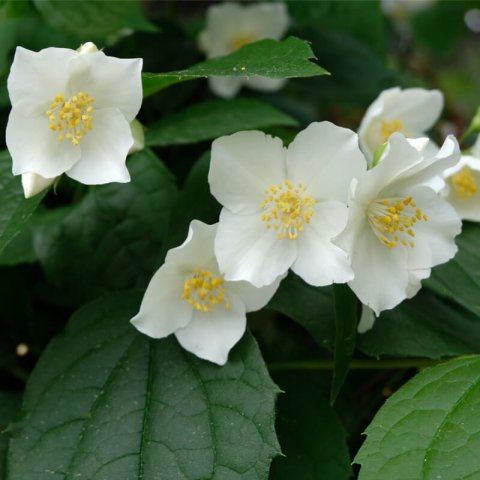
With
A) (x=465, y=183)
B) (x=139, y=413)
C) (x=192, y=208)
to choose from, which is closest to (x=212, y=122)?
(x=192, y=208)

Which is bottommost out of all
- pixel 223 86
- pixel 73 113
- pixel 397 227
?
pixel 223 86

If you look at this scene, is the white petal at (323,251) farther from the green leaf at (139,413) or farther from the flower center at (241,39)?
the flower center at (241,39)

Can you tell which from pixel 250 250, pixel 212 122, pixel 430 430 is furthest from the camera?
pixel 212 122

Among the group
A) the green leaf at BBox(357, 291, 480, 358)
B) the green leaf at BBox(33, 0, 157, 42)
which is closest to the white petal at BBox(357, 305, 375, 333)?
the green leaf at BBox(357, 291, 480, 358)

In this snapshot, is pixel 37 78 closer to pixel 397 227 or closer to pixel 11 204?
pixel 11 204

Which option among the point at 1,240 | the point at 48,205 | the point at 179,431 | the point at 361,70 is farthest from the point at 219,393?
the point at 361,70
